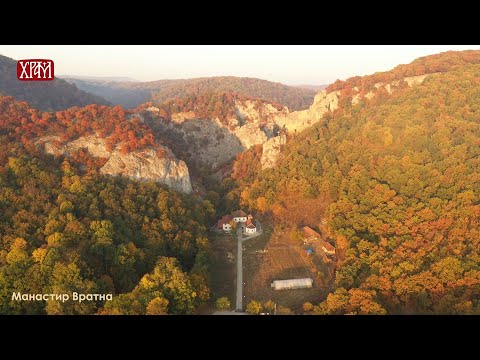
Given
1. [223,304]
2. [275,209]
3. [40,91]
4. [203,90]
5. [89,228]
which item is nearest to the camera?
[223,304]

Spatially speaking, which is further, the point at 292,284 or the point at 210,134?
the point at 210,134

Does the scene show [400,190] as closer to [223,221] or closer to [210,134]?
[223,221]

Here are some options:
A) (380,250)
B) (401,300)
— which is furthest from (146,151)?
(401,300)

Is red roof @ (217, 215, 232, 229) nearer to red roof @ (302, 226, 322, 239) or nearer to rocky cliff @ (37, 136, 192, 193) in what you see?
rocky cliff @ (37, 136, 192, 193)

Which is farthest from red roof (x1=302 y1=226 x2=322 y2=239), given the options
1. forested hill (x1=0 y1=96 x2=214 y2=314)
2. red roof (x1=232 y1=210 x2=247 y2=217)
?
forested hill (x1=0 y1=96 x2=214 y2=314)

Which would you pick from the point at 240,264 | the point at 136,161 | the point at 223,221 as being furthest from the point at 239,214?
the point at 136,161
